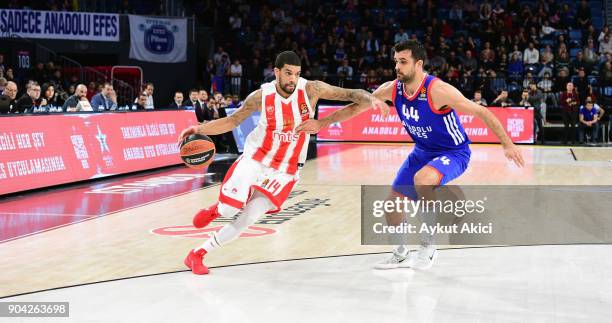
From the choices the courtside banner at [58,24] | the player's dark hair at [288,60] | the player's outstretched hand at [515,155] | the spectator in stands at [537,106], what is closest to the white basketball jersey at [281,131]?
the player's dark hair at [288,60]

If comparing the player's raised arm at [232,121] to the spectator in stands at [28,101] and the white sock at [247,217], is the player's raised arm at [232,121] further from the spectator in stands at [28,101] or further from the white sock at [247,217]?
the spectator in stands at [28,101]

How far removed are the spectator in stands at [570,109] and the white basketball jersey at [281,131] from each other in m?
18.8

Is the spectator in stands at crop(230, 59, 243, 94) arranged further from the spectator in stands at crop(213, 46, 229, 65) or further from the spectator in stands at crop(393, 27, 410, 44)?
the spectator in stands at crop(393, 27, 410, 44)

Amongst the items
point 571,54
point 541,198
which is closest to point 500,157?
point 541,198

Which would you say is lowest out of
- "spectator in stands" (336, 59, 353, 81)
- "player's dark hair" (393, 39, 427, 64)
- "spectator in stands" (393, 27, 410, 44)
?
"player's dark hair" (393, 39, 427, 64)

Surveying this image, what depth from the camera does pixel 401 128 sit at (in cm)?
2498

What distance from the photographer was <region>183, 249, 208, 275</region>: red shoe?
283 inches

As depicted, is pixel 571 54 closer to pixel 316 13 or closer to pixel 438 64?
pixel 438 64

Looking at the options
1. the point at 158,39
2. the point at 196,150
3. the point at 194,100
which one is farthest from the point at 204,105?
the point at 196,150

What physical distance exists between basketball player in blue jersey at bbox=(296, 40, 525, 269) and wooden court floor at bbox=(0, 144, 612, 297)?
43.1 inches

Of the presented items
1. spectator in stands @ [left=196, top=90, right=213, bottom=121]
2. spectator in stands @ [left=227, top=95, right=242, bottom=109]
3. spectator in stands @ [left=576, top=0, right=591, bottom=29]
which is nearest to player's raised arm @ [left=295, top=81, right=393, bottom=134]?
spectator in stands @ [left=196, top=90, right=213, bottom=121]

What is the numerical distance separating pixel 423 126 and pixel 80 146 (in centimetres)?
819

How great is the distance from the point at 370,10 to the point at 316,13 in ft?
6.30

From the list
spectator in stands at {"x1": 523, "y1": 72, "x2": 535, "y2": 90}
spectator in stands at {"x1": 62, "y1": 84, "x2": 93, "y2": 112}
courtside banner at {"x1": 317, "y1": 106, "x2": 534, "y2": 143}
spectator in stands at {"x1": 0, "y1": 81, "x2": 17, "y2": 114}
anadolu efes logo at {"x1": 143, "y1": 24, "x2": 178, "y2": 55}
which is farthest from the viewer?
anadolu efes logo at {"x1": 143, "y1": 24, "x2": 178, "y2": 55}
